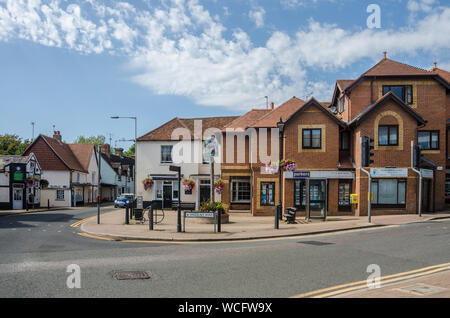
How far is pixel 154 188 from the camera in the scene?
35750 millimetres

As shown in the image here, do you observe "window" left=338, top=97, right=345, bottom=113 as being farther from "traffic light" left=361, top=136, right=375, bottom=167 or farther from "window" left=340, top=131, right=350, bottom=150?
"traffic light" left=361, top=136, right=375, bottom=167

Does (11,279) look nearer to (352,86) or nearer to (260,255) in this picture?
(260,255)

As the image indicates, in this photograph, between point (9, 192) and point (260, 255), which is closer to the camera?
point (260, 255)

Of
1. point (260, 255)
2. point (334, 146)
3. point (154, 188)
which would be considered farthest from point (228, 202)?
point (260, 255)

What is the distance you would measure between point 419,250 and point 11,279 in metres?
11.4

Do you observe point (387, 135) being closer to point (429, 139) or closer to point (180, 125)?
point (429, 139)

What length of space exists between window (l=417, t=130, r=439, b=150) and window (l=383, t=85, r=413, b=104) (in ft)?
8.10

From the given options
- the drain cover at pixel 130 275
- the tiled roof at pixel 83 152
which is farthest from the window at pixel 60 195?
the drain cover at pixel 130 275

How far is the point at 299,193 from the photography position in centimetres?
2633

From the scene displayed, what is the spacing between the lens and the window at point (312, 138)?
2628 centimetres

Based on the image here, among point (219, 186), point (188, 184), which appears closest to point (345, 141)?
point (219, 186)

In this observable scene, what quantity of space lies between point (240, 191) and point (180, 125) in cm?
964

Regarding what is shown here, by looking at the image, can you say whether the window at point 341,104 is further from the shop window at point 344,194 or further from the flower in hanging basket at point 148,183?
the flower in hanging basket at point 148,183

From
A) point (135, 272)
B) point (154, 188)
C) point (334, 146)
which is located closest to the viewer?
point (135, 272)
